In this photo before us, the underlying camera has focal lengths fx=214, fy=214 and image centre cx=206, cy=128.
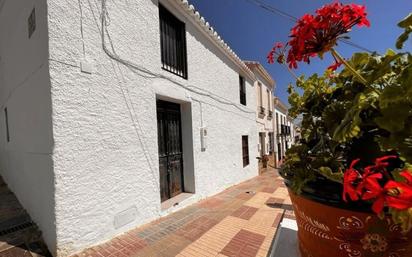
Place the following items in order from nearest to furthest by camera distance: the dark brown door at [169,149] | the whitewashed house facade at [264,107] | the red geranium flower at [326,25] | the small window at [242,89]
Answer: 1. the red geranium flower at [326,25]
2. the dark brown door at [169,149]
3. the small window at [242,89]
4. the whitewashed house facade at [264,107]

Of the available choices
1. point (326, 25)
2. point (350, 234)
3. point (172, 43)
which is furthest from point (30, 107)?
point (350, 234)

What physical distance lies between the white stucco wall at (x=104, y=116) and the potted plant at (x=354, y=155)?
119 inches

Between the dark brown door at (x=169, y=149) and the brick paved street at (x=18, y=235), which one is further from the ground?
the dark brown door at (x=169, y=149)

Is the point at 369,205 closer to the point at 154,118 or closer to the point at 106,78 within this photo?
the point at 106,78

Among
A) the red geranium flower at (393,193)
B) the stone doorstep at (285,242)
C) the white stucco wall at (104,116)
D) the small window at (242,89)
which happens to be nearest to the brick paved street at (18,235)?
the white stucco wall at (104,116)

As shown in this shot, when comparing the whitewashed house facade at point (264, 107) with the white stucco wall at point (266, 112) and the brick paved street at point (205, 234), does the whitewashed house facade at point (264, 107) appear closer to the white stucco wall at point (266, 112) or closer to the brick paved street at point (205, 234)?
the white stucco wall at point (266, 112)

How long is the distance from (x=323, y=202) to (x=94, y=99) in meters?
3.41

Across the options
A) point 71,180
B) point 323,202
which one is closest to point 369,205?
point 323,202

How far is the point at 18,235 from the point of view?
335cm

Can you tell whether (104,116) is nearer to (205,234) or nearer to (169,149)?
(169,149)

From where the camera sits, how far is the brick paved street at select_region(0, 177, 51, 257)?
2.91 metres

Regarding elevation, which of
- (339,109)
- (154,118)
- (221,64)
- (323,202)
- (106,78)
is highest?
(221,64)

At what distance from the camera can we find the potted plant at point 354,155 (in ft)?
1.91

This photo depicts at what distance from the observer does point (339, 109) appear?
0.86 metres
